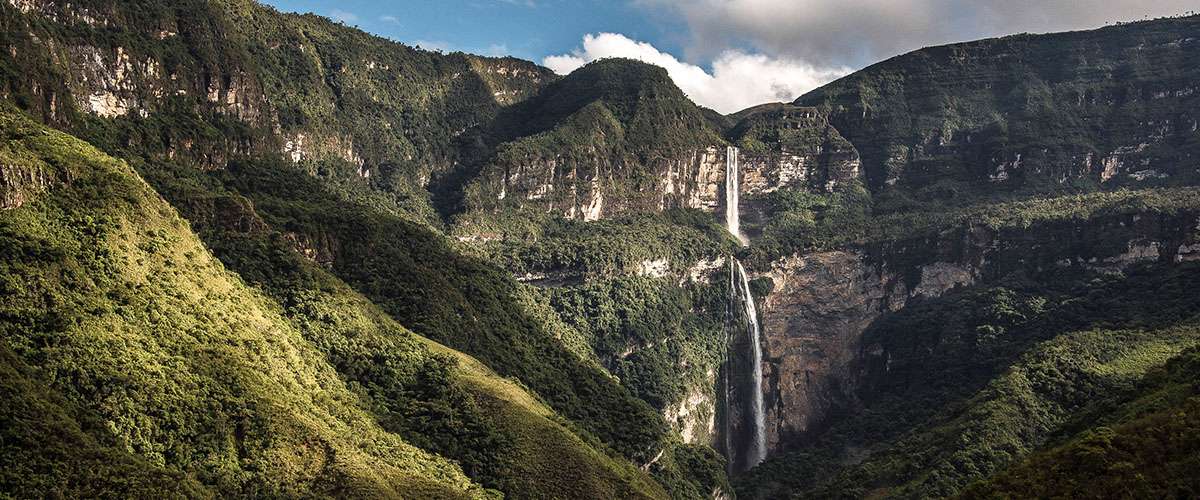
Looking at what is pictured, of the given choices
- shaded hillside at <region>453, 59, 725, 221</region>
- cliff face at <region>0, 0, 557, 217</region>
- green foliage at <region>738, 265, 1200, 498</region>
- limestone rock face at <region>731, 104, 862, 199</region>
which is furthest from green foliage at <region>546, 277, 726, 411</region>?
limestone rock face at <region>731, 104, 862, 199</region>

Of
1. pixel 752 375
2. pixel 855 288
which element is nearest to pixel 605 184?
pixel 752 375

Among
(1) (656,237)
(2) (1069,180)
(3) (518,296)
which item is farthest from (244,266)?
(2) (1069,180)

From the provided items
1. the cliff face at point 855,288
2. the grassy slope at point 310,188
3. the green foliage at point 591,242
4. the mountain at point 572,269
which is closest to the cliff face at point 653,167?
the mountain at point 572,269

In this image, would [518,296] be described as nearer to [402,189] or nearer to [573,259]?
[573,259]

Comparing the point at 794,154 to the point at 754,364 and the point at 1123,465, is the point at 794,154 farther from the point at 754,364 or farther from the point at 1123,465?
the point at 1123,465

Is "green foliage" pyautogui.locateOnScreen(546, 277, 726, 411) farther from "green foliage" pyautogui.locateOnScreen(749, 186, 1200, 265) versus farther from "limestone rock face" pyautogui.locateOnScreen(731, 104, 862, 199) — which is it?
"limestone rock face" pyautogui.locateOnScreen(731, 104, 862, 199)

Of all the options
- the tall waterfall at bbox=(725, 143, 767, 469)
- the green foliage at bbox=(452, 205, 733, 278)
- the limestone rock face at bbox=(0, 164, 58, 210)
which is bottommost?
the tall waterfall at bbox=(725, 143, 767, 469)

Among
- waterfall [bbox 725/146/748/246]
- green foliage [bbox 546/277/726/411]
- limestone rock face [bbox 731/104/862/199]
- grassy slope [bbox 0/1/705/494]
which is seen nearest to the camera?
grassy slope [bbox 0/1/705/494]
